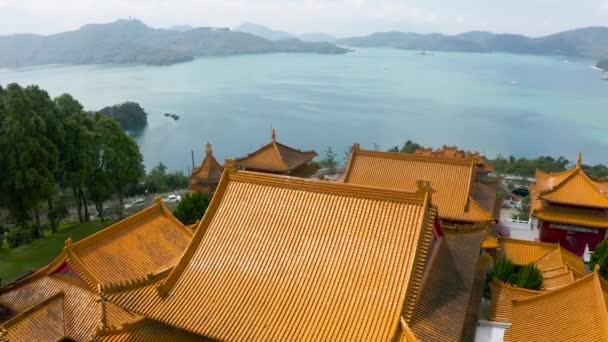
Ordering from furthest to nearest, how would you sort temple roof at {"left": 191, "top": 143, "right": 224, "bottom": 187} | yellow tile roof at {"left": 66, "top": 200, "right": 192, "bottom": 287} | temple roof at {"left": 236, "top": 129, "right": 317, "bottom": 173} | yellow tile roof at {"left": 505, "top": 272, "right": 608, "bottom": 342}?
temple roof at {"left": 191, "top": 143, "right": 224, "bottom": 187}, temple roof at {"left": 236, "top": 129, "right": 317, "bottom": 173}, yellow tile roof at {"left": 66, "top": 200, "right": 192, "bottom": 287}, yellow tile roof at {"left": 505, "top": 272, "right": 608, "bottom": 342}

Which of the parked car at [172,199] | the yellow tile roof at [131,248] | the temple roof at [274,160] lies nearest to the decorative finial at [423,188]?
the yellow tile roof at [131,248]

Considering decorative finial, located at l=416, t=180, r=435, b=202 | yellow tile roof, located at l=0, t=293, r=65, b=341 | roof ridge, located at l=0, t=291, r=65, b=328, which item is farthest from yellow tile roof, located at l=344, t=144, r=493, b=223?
yellow tile roof, located at l=0, t=293, r=65, b=341

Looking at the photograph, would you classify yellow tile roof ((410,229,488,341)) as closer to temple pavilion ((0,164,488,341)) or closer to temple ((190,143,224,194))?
temple pavilion ((0,164,488,341))

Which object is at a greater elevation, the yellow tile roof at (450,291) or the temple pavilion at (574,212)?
the yellow tile roof at (450,291)

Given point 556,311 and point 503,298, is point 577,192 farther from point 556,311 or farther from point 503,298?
point 556,311

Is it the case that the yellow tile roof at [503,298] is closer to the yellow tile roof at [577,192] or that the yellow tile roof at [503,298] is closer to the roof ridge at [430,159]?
the roof ridge at [430,159]

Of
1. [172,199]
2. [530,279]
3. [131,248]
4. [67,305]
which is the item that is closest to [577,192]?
[530,279]
